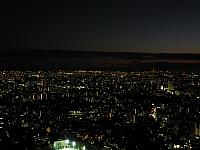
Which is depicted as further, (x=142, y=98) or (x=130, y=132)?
(x=142, y=98)

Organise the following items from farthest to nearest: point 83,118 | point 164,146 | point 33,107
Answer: point 33,107 → point 83,118 → point 164,146

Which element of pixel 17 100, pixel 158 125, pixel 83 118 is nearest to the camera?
pixel 158 125

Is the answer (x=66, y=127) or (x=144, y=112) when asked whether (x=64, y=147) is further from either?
(x=144, y=112)

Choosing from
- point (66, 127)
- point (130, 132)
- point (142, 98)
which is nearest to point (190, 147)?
point (130, 132)

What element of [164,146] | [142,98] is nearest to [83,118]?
[164,146]

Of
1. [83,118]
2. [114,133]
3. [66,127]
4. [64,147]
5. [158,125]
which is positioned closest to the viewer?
[64,147]

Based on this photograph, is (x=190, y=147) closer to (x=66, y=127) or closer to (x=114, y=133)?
(x=114, y=133)

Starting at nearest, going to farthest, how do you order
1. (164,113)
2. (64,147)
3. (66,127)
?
(64,147) < (66,127) < (164,113)

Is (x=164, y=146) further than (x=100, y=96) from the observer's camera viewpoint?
No
